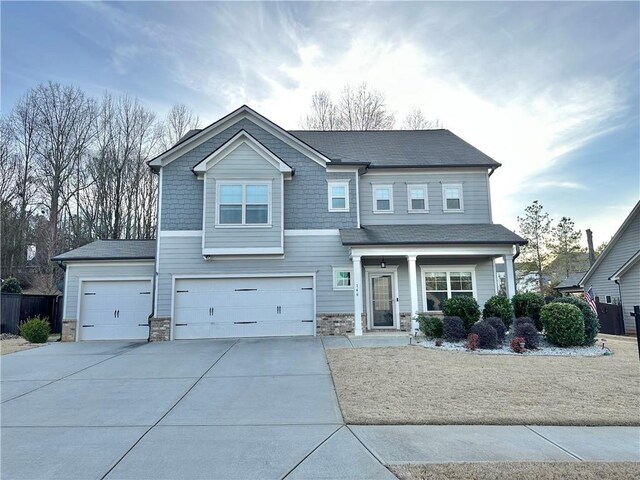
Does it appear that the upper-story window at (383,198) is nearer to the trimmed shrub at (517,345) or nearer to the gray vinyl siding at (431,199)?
the gray vinyl siding at (431,199)

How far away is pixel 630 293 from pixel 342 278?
1408cm

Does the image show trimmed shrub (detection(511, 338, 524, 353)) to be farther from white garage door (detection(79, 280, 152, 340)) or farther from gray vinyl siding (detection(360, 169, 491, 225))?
white garage door (detection(79, 280, 152, 340))

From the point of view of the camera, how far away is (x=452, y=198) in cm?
1457

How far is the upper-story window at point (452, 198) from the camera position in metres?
14.5

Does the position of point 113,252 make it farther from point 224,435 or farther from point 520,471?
point 520,471

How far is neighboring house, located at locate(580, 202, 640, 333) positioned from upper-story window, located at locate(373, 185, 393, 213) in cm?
1149

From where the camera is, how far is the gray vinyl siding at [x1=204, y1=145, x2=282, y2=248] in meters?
12.6

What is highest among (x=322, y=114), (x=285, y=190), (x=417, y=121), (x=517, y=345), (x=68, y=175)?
(x=322, y=114)

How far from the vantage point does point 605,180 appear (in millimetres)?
18438

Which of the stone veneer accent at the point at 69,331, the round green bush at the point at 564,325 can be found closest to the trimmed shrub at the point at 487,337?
the round green bush at the point at 564,325

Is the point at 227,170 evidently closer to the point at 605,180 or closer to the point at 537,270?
the point at 605,180

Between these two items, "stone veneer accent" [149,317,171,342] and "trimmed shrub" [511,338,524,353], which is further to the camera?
"stone veneer accent" [149,317,171,342]

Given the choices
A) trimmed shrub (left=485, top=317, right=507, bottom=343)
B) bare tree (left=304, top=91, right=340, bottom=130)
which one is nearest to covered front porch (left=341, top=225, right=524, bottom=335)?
trimmed shrub (left=485, top=317, right=507, bottom=343)

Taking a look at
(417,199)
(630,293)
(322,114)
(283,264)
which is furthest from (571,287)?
(283,264)
